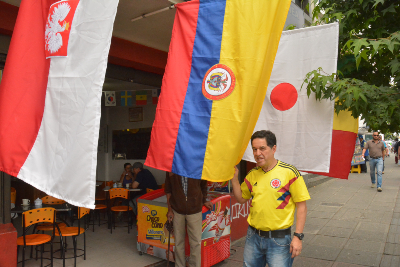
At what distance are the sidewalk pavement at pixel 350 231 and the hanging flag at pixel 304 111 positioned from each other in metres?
2.56

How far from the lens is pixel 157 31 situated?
6.09 m

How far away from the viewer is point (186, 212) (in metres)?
4.66

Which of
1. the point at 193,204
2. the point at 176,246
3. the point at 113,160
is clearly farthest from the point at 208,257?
the point at 113,160

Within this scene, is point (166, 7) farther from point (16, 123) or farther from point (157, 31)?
point (16, 123)

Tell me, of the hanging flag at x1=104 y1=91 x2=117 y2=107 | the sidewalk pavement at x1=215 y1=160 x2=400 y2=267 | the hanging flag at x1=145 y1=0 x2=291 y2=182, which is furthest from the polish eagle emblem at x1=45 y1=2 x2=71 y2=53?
the hanging flag at x1=104 y1=91 x2=117 y2=107

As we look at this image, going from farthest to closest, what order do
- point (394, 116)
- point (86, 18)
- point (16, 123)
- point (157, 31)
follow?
1. point (157, 31)
2. point (394, 116)
3. point (16, 123)
4. point (86, 18)

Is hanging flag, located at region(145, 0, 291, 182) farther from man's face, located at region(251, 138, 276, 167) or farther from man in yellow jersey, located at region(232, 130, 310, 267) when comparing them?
man in yellow jersey, located at region(232, 130, 310, 267)

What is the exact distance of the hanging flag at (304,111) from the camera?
12.2 ft

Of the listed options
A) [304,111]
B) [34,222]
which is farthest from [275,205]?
[34,222]

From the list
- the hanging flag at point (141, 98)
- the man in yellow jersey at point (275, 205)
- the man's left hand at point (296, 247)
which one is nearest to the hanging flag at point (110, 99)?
the hanging flag at point (141, 98)

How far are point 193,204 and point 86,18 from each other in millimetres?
2927

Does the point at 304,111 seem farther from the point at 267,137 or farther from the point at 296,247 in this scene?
the point at 296,247

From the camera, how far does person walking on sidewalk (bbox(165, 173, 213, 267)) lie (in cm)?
466

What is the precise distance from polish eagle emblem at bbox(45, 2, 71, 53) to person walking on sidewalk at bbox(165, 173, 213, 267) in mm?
2468
